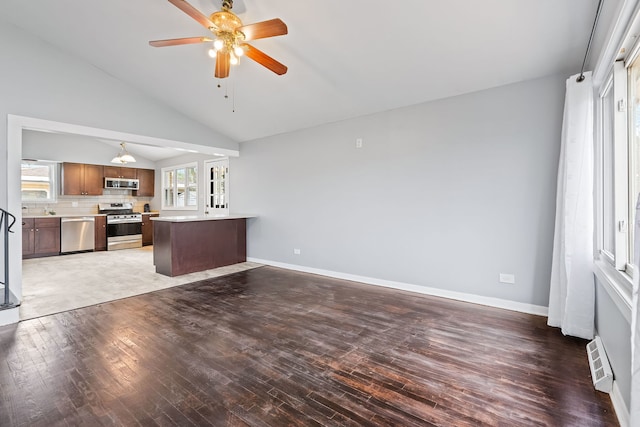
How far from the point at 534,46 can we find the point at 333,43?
6.34ft

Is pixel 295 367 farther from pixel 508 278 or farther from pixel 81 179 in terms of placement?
pixel 81 179

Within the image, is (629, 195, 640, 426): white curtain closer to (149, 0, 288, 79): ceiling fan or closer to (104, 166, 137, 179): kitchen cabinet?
(149, 0, 288, 79): ceiling fan

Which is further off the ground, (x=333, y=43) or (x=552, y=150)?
(x=333, y=43)

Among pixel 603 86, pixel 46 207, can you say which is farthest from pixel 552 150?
pixel 46 207

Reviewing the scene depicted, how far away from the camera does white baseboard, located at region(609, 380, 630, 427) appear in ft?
5.41

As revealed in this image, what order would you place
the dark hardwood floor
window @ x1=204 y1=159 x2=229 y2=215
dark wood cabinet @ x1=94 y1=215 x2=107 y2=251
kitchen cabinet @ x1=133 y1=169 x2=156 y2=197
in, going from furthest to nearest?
kitchen cabinet @ x1=133 y1=169 x2=156 y2=197
dark wood cabinet @ x1=94 y1=215 x2=107 y2=251
window @ x1=204 y1=159 x2=229 y2=215
the dark hardwood floor

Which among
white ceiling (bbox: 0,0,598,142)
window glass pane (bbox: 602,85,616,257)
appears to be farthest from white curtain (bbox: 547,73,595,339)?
white ceiling (bbox: 0,0,598,142)

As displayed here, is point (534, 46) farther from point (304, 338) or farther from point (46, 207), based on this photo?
point (46, 207)

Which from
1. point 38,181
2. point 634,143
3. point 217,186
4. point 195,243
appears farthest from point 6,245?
point 634,143

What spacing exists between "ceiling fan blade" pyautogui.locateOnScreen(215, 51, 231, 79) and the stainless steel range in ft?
21.1

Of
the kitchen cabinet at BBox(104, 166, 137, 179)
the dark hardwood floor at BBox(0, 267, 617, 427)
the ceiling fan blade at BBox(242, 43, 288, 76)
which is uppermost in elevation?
the ceiling fan blade at BBox(242, 43, 288, 76)

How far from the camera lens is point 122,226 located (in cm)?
795

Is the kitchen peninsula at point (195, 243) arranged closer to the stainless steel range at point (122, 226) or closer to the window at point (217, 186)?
the window at point (217, 186)

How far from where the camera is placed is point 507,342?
266cm
